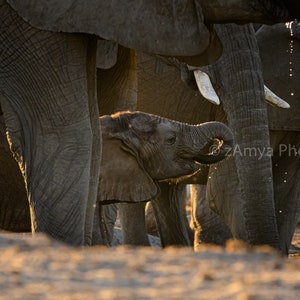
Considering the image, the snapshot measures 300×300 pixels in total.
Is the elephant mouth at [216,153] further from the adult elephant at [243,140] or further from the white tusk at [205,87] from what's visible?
the white tusk at [205,87]

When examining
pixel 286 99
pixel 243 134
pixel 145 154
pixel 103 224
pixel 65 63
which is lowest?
pixel 103 224

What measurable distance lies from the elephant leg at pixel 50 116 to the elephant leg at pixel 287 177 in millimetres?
3230

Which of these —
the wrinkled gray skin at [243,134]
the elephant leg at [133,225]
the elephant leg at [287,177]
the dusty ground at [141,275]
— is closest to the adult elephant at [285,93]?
the elephant leg at [287,177]

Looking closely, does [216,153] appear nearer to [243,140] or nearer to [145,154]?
[243,140]

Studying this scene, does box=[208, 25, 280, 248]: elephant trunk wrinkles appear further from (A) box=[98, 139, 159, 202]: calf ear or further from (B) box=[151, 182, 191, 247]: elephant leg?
(B) box=[151, 182, 191, 247]: elephant leg

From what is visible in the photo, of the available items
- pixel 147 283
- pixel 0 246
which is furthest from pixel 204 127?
pixel 147 283

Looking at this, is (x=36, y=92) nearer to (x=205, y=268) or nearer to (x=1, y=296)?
(x=205, y=268)

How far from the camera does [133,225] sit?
9.01 metres

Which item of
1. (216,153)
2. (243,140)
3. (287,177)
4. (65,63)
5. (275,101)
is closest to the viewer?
(65,63)

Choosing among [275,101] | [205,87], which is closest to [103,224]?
[205,87]

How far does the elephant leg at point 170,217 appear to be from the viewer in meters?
8.86

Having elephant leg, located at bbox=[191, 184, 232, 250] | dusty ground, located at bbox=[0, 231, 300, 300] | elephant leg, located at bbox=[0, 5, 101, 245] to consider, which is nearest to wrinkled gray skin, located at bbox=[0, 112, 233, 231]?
elephant leg, located at bbox=[0, 5, 101, 245]

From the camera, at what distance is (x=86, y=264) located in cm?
394

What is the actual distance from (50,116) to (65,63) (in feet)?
0.75
